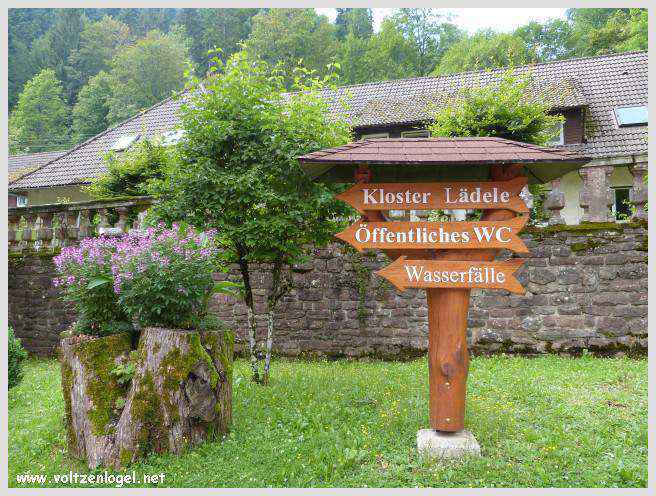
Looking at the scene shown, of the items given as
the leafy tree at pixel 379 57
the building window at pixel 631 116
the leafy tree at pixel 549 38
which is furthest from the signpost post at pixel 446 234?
the leafy tree at pixel 549 38

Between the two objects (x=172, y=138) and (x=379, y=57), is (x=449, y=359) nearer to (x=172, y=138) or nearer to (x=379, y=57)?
(x=172, y=138)

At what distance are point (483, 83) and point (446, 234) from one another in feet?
50.9

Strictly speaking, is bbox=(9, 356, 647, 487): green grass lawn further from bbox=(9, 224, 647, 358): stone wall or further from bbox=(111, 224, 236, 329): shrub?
bbox=(111, 224, 236, 329): shrub

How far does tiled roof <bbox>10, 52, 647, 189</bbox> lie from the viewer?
16594 mm

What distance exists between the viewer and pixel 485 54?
30.1 m

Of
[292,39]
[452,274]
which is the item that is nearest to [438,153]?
[452,274]

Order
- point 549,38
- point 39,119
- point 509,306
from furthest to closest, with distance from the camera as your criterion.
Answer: point 39,119, point 549,38, point 509,306

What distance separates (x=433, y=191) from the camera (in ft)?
16.8

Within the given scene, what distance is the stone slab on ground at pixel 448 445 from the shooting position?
5031 millimetres

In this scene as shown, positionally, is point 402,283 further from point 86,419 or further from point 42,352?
point 42,352

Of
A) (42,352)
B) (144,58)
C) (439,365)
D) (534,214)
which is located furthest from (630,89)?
(144,58)

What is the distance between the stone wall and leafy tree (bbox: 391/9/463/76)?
29157mm

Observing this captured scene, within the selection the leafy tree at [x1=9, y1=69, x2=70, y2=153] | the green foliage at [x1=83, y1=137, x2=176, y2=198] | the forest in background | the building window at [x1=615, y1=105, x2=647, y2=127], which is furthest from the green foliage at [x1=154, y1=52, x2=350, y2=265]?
the leafy tree at [x1=9, y1=69, x2=70, y2=153]

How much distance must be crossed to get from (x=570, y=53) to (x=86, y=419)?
33.5 meters
